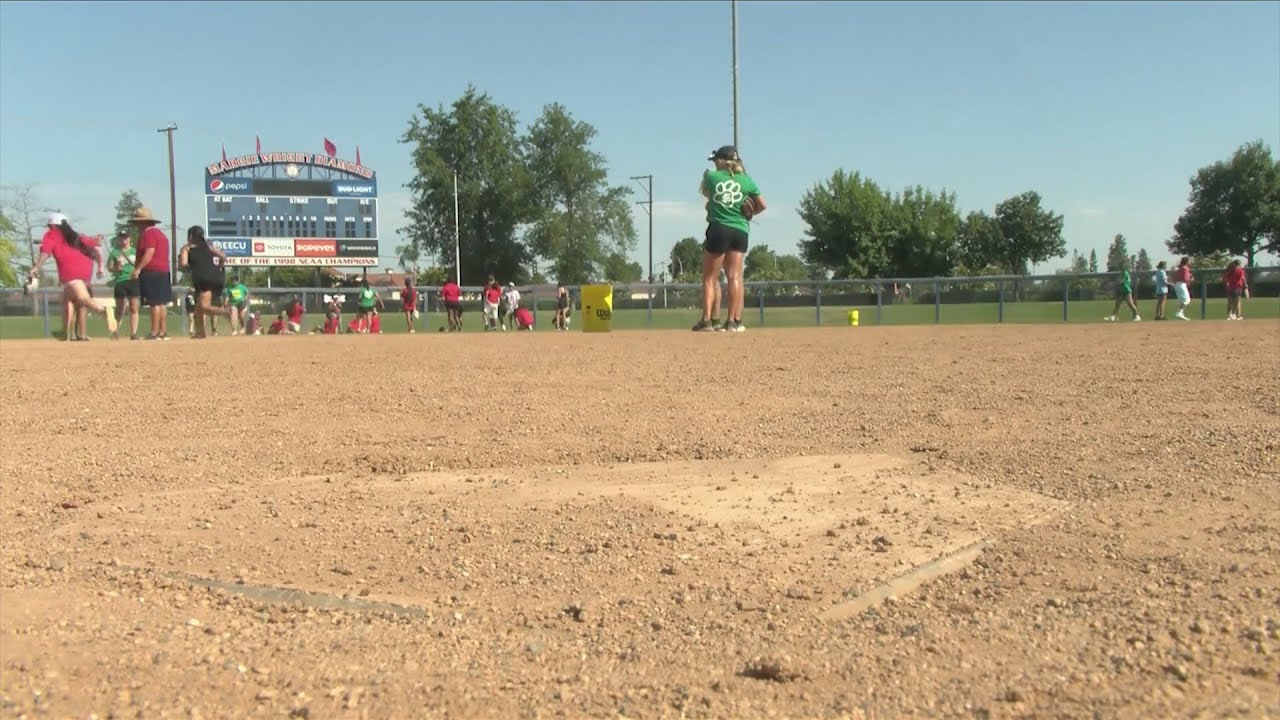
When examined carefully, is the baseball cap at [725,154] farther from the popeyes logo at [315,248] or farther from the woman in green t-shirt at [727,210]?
the popeyes logo at [315,248]

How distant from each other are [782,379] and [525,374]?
187 centimetres

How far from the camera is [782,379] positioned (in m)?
6.80

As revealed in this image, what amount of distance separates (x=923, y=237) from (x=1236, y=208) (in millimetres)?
18887

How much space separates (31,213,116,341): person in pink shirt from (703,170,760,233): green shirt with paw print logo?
674 centimetres

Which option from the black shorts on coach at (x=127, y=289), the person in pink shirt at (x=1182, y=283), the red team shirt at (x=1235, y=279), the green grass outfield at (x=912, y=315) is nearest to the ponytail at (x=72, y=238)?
the black shorts on coach at (x=127, y=289)

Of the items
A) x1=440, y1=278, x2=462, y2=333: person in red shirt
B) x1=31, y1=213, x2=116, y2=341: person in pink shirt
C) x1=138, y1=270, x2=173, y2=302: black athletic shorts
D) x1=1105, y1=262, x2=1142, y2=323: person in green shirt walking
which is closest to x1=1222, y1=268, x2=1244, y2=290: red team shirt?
x1=1105, y1=262, x2=1142, y2=323: person in green shirt walking

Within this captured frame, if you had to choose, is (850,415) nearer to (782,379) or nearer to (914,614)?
(782,379)

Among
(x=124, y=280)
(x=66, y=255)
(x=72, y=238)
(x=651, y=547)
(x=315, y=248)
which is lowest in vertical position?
(x=651, y=547)

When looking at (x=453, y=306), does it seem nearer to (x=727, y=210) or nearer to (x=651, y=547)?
(x=727, y=210)

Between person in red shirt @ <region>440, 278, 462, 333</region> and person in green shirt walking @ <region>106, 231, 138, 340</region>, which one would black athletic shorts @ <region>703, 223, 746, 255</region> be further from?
person in red shirt @ <region>440, 278, 462, 333</region>

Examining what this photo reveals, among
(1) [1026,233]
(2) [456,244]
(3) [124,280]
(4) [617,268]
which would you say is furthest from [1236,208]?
(3) [124,280]

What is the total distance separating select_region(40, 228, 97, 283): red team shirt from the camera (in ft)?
34.6

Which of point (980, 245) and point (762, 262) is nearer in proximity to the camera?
point (980, 245)

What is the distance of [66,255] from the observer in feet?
35.2
